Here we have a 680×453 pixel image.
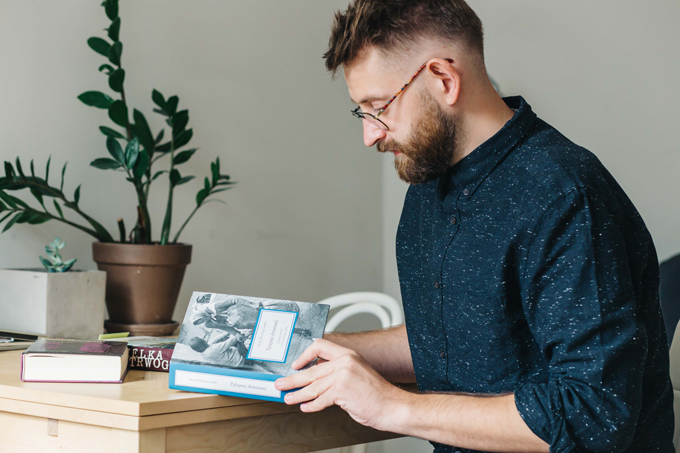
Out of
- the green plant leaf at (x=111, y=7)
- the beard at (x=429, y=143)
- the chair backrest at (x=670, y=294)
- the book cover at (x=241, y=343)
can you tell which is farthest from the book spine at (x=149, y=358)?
the chair backrest at (x=670, y=294)

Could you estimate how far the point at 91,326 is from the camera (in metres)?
1.33

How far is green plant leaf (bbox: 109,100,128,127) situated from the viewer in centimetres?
140

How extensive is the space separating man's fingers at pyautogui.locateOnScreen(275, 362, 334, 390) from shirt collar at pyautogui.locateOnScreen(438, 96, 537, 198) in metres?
0.34

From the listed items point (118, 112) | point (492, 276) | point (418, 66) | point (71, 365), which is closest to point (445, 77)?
point (418, 66)

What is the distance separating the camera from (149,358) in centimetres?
102

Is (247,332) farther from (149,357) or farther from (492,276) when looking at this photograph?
(492,276)

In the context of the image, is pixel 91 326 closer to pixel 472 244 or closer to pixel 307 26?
pixel 472 244

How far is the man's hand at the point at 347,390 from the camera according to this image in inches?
33.4

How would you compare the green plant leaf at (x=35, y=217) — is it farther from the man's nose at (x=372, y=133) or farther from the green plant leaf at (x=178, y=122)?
the man's nose at (x=372, y=133)

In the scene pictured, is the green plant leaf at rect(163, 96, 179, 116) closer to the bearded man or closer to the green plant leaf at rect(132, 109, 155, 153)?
the green plant leaf at rect(132, 109, 155, 153)

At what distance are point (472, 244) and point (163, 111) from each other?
947 millimetres

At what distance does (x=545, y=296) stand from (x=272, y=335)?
15.4 inches

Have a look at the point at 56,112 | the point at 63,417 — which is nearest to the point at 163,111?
the point at 56,112

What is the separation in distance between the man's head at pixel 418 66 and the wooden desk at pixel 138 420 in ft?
1.50
